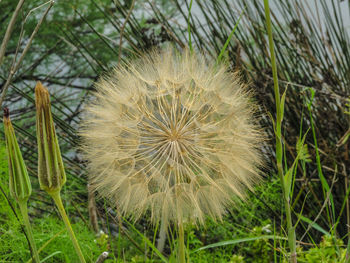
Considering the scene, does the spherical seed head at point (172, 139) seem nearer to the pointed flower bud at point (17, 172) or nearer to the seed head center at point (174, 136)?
the seed head center at point (174, 136)

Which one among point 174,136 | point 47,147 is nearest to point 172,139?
point 174,136

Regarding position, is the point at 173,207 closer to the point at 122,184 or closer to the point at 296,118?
the point at 122,184

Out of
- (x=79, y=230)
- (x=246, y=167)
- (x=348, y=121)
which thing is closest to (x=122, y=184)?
(x=246, y=167)

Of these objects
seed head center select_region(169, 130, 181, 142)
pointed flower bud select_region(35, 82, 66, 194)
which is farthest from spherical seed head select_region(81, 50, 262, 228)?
pointed flower bud select_region(35, 82, 66, 194)

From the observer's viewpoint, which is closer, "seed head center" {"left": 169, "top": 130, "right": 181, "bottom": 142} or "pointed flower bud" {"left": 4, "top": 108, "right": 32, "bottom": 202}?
"pointed flower bud" {"left": 4, "top": 108, "right": 32, "bottom": 202}

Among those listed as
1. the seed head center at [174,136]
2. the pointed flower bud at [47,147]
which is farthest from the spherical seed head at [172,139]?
the pointed flower bud at [47,147]

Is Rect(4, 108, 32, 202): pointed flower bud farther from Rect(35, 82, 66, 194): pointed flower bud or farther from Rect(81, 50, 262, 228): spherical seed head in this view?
Rect(81, 50, 262, 228): spherical seed head
